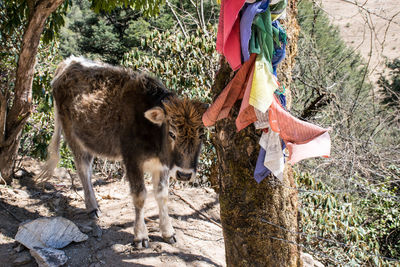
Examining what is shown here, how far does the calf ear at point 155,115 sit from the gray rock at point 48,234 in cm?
163

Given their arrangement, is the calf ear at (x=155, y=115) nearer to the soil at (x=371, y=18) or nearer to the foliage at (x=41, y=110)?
the soil at (x=371, y=18)

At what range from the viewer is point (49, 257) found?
360 cm

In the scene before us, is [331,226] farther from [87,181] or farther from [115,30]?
[115,30]

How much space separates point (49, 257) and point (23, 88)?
3.06 metres

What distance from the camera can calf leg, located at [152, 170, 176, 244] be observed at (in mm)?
4312

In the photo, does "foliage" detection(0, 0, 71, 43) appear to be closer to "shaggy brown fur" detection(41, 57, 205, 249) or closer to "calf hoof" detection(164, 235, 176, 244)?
"shaggy brown fur" detection(41, 57, 205, 249)

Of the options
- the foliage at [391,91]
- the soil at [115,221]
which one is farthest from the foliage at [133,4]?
the foliage at [391,91]

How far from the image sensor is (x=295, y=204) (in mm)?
2701

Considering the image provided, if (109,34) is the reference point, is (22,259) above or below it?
below

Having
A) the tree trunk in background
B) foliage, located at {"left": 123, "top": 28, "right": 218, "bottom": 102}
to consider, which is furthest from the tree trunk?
the tree trunk in background

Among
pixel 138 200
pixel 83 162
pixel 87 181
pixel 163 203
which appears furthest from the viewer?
pixel 83 162

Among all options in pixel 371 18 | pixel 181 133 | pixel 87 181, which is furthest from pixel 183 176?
pixel 371 18

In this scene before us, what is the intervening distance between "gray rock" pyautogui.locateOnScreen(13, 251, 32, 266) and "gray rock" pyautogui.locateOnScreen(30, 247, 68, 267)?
0.27 ft

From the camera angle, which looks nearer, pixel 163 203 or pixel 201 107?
pixel 201 107
